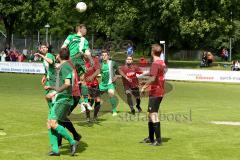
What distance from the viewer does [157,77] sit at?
11422mm

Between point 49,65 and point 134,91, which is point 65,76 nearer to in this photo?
point 49,65

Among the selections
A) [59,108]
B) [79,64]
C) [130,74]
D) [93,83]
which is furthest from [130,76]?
[59,108]

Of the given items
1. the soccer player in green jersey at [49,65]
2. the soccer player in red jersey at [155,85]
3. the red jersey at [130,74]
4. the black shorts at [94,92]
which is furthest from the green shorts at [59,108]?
the red jersey at [130,74]

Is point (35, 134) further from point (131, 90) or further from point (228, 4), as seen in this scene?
point (228, 4)

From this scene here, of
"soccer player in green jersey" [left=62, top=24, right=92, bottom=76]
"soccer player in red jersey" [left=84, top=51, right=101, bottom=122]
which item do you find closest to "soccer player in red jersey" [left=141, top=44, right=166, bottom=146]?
→ "soccer player in green jersey" [left=62, top=24, right=92, bottom=76]

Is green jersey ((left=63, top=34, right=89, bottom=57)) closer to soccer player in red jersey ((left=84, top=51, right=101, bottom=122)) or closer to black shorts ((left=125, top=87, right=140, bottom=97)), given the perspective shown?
soccer player in red jersey ((left=84, top=51, right=101, bottom=122))

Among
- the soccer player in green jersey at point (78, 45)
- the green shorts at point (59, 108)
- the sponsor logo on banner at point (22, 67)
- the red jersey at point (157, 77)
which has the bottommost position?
the sponsor logo on banner at point (22, 67)

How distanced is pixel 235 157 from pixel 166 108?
847 cm

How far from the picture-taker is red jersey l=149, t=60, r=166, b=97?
1136 cm

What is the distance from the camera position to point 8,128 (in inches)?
516

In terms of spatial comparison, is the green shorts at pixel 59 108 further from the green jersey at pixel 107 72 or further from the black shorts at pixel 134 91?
the black shorts at pixel 134 91

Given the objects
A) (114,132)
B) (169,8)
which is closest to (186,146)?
(114,132)

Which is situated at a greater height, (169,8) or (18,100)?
(169,8)

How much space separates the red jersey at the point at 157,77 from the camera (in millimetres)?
11359
